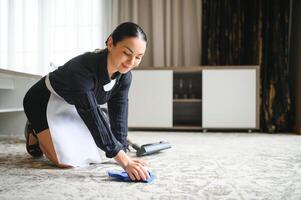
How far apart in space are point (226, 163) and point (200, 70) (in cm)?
167

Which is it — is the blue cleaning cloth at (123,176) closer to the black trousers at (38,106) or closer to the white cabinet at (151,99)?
the black trousers at (38,106)

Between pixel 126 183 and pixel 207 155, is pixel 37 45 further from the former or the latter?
pixel 126 183

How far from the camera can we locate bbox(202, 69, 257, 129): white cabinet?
9.64 feet

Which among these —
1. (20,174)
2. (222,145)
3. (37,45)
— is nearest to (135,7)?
(37,45)

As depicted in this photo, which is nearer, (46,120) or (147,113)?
(46,120)

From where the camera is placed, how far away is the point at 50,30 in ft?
11.0

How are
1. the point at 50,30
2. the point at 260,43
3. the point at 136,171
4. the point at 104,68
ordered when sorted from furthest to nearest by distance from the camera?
the point at 50,30 → the point at 260,43 → the point at 104,68 → the point at 136,171

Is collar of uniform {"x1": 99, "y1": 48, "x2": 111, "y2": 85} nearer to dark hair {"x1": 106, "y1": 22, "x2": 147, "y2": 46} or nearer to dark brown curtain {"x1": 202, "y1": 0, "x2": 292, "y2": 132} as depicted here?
dark hair {"x1": 106, "y1": 22, "x2": 147, "y2": 46}

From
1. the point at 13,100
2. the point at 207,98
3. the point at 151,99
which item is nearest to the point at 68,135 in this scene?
the point at 13,100

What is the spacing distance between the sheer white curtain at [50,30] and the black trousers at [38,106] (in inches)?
77.4

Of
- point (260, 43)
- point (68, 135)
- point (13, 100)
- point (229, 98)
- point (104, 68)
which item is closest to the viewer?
point (104, 68)

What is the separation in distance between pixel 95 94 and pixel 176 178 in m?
0.46

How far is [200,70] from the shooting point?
3008mm

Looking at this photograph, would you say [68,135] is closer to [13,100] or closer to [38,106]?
[38,106]
